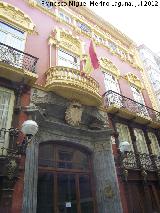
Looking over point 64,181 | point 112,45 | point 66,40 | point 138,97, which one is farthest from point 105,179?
point 112,45

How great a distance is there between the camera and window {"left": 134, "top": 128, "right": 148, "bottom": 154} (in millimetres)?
10835

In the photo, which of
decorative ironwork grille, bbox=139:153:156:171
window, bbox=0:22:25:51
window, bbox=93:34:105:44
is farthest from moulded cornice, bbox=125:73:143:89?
window, bbox=0:22:25:51

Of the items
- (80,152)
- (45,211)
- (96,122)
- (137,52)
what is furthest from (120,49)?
(45,211)

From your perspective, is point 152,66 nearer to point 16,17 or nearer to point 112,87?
point 112,87

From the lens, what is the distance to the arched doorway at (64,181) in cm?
702

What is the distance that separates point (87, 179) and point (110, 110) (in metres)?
3.41

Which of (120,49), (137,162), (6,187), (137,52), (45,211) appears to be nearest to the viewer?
(6,187)

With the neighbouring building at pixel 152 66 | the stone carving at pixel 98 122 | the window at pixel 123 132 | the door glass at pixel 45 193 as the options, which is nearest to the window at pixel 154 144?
the window at pixel 123 132

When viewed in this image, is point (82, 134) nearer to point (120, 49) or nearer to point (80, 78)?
point (80, 78)

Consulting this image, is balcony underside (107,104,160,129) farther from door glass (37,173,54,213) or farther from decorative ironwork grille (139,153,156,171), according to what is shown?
door glass (37,173,54,213)

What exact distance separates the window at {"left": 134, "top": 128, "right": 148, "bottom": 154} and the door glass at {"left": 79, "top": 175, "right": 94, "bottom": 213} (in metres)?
3.62

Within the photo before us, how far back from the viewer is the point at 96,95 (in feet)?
30.0

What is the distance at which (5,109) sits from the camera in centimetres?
713

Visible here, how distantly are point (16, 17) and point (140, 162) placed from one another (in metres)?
8.80
